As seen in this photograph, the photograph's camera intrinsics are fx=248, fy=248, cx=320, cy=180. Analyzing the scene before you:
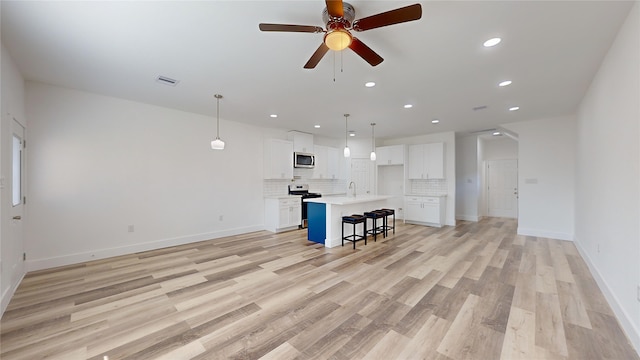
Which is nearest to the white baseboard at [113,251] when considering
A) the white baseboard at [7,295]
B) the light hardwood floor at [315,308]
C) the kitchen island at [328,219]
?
the light hardwood floor at [315,308]

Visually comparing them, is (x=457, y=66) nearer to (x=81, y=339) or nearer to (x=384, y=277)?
(x=384, y=277)

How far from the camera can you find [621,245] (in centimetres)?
237

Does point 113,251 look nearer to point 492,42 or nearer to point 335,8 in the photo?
point 335,8

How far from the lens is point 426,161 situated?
24.3 feet

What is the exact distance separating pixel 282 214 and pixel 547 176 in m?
6.16

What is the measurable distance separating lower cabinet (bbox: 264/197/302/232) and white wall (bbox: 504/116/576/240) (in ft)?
17.7

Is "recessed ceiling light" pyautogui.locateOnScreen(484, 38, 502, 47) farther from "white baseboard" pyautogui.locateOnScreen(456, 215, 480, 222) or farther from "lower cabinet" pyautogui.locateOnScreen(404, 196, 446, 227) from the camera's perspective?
"white baseboard" pyautogui.locateOnScreen(456, 215, 480, 222)

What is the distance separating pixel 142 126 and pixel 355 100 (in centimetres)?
394

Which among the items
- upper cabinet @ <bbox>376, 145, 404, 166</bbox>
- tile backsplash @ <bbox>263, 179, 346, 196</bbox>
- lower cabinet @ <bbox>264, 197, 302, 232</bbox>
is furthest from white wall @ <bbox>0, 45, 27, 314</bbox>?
upper cabinet @ <bbox>376, 145, 404, 166</bbox>

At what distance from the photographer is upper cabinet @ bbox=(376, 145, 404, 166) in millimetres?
7797

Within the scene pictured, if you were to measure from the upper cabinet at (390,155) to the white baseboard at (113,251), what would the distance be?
5024 millimetres

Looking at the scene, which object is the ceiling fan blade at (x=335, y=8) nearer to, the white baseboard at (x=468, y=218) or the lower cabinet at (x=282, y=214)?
the lower cabinet at (x=282, y=214)

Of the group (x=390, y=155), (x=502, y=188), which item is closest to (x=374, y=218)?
(x=390, y=155)

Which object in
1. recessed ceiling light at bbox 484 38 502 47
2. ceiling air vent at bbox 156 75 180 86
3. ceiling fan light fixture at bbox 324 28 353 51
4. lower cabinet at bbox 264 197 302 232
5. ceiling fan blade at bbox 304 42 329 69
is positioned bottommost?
lower cabinet at bbox 264 197 302 232
